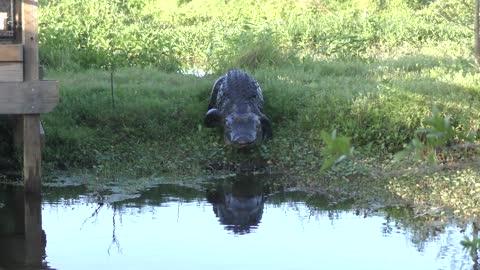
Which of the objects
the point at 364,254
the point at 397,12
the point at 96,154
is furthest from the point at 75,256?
the point at 397,12

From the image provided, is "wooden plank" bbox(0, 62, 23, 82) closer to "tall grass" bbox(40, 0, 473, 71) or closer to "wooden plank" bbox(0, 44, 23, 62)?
"wooden plank" bbox(0, 44, 23, 62)

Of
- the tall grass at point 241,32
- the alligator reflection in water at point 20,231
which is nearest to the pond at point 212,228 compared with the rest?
the alligator reflection in water at point 20,231

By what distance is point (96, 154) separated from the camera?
9461 mm

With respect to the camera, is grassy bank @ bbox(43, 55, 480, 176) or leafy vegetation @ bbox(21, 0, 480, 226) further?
grassy bank @ bbox(43, 55, 480, 176)

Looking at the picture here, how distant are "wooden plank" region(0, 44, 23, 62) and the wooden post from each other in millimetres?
62

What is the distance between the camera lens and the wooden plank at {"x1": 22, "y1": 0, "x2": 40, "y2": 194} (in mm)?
7531

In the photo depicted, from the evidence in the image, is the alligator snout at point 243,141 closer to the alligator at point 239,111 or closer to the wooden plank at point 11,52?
the alligator at point 239,111

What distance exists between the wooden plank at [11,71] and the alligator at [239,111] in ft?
9.33

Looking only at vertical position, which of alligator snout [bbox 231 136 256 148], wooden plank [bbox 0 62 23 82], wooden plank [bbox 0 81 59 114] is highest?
wooden plank [bbox 0 62 23 82]

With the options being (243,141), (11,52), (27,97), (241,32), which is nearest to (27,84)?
(27,97)

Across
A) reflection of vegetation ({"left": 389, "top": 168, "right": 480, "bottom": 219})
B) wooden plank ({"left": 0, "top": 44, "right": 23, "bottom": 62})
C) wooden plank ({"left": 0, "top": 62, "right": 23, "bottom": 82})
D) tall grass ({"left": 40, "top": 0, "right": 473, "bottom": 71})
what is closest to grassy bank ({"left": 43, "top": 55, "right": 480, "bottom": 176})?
reflection of vegetation ({"left": 389, "top": 168, "right": 480, "bottom": 219})

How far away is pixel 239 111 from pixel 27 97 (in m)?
3.41

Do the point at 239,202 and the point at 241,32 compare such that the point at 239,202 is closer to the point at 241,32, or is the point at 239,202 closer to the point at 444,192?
the point at 444,192

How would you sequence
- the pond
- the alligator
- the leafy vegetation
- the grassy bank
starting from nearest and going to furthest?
the pond < the leafy vegetation < the grassy bank < the alligator
